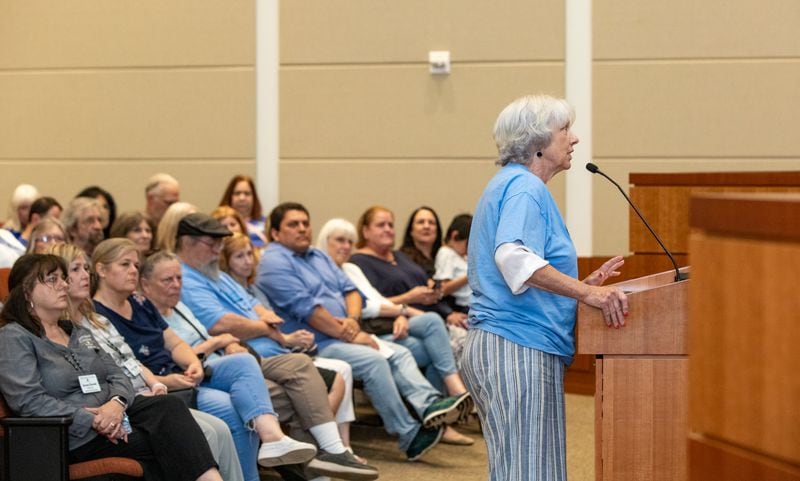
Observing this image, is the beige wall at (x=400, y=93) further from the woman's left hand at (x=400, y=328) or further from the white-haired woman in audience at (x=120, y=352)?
the white-haired woman in audience at (x=120, y=352)

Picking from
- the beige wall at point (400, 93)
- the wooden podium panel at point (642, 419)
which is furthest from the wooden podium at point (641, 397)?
the beige wall at point (400, 93)

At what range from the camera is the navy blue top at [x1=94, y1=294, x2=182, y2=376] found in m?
3.69

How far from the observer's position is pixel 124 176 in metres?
6.85

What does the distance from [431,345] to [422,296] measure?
14.4 inches

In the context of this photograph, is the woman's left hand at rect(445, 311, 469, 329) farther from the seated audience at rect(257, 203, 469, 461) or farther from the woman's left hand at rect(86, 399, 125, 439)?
the woman's left hand at rect(86, 399, 125, 439)

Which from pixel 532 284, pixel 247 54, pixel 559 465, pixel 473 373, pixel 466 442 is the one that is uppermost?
pixel 247 54

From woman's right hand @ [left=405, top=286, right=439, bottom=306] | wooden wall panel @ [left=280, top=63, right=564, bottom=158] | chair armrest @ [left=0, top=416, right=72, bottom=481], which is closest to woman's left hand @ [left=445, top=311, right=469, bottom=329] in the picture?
woman's right hand @ [left=405, top=286, right=439, bottom=306]

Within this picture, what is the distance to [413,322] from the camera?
5.21 m

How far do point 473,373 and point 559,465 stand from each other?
→ 29cm

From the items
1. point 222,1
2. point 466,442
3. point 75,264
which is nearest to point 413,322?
point 466,442

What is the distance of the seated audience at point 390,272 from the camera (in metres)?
5.48

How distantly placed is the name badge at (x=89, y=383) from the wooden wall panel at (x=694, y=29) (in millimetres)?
3990

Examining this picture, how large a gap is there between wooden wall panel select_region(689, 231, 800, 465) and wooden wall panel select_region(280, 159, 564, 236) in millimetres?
4995

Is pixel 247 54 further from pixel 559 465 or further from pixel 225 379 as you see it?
pixel 559 465
